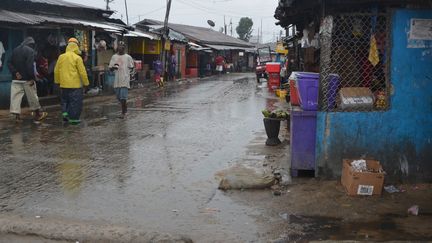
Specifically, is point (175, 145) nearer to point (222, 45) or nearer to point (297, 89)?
point (297, 89)

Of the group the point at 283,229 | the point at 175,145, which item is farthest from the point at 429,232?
the point at 175,145

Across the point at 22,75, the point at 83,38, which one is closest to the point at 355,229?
the point at 22,75

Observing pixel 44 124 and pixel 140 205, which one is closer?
pixel 140 205

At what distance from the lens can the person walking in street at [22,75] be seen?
38.6ft

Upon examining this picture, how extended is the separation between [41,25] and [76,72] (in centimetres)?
376

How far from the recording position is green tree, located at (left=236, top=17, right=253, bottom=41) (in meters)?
84.0

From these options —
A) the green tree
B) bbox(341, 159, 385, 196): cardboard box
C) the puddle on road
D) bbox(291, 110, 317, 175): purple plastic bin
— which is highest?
the green tree

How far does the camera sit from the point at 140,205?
5.96 m

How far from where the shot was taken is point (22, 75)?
11.9m

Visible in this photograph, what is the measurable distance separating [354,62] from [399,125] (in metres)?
1.20

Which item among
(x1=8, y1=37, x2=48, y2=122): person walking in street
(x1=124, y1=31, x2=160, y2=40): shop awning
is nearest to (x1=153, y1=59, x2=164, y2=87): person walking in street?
(x1=124, y1=31, x2=160, y2=40): shop awning

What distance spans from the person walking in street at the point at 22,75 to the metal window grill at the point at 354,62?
7.55 meters

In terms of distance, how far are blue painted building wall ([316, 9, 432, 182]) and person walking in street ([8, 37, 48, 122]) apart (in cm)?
777

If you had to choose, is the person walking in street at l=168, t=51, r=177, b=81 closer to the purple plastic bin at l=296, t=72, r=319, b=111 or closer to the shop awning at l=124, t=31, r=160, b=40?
the shop awning at l=124, t=31, r=160, b=40
